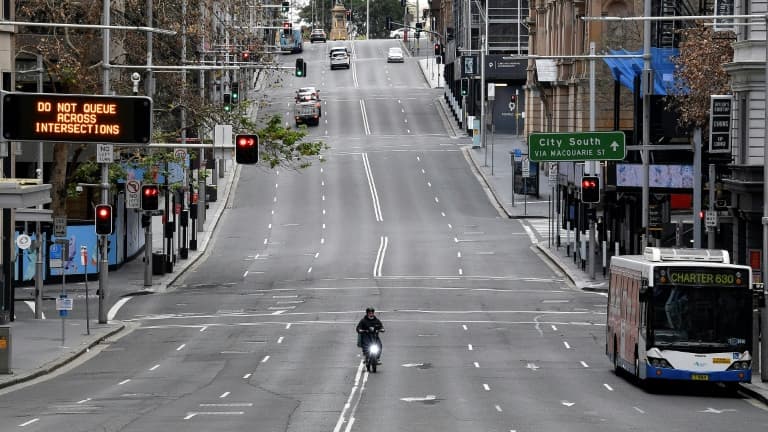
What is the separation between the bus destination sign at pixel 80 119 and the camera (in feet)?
97.3

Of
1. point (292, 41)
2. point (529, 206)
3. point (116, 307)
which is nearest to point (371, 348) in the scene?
point (116, 307)

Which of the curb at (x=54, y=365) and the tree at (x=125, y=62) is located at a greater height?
the tree at (x=125, y=62)

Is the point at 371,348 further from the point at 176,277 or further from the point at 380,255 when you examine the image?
the point at 380,255

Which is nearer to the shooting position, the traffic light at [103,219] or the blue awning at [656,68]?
the traffic light at [103,219]

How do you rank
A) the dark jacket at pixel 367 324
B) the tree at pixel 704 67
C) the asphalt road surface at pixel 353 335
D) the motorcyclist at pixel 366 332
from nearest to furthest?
the asphalt road surface at pixel 353 335, the motorcyclist at pixel 366 332, the dark jacket at pixel 367 324, the tree at pixel 704 67

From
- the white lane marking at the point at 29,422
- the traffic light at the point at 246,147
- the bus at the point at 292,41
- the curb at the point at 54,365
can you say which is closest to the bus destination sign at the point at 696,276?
the traffic light at the point at 246,147

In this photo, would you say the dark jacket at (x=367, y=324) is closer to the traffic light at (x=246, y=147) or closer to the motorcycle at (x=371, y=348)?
the motorcycle at (x=371, y=348)

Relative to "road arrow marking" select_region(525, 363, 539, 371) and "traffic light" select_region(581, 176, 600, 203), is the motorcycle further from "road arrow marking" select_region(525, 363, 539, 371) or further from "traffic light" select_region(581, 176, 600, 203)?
"traffic light" select_region(581, 176, 600, 203)

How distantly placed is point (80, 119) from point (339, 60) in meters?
121

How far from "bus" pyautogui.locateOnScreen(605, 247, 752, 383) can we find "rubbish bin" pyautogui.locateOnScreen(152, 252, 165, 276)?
3260 centimetres

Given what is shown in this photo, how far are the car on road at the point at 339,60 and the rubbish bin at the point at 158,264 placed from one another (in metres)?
92.9

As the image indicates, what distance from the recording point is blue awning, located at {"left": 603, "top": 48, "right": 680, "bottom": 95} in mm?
59369

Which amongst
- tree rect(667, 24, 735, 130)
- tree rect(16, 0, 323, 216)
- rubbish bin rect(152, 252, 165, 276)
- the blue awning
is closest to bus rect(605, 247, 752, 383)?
tree rect(667, 24, 735, 130)

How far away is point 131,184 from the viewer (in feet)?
169
